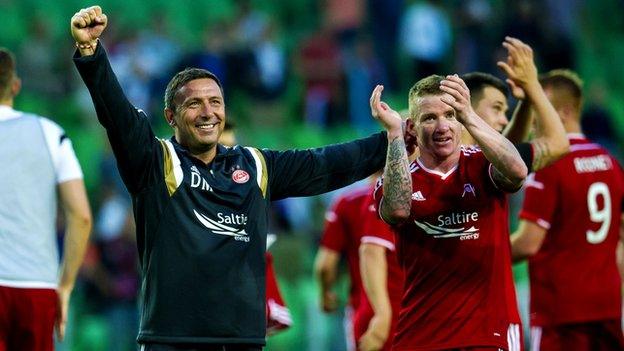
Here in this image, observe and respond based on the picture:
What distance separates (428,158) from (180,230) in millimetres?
1355

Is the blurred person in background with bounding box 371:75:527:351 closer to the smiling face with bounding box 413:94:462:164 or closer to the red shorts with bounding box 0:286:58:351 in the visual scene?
the smiling face with bounding box 413:94:462:164

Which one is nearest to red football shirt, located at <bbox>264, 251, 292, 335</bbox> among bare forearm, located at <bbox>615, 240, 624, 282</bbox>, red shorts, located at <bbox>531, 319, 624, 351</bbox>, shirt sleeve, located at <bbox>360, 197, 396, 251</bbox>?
shirt sleeve, located at <bbox>360, 197, 396, 251</bbox>

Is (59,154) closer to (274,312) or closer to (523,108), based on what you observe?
(274,312)

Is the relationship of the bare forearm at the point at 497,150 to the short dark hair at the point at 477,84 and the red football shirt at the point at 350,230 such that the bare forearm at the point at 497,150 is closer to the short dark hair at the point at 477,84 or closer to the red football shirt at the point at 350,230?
the short dark hair at the point at 477,84

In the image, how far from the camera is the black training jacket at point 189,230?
18.7 feet

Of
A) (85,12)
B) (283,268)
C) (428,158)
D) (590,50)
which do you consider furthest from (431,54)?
(85,12)

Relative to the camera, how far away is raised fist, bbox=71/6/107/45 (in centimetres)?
548

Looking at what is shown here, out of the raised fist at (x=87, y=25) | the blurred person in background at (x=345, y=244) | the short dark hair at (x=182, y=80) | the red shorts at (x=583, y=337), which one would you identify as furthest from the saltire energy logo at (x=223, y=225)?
the red shorts at (x=583, y=337)

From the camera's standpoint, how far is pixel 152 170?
5.86 meters

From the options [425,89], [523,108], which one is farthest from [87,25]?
[523,108]

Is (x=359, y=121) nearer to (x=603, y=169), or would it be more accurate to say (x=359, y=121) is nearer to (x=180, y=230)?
(x=603, y=169)

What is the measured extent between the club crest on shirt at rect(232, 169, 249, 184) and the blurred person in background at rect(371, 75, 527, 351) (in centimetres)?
67

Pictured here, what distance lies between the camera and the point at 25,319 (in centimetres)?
718

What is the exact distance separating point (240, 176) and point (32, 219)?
1.84 m
